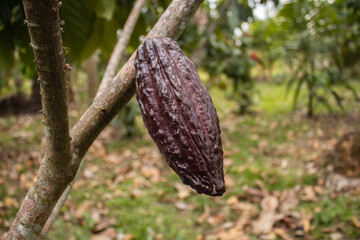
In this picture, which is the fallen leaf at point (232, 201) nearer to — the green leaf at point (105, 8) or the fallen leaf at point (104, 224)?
the fallen leaf at point (104, 224)

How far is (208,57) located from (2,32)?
94.3 inches

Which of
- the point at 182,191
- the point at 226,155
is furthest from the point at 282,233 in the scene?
the point at 226,155

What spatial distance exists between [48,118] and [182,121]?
0.67 ft

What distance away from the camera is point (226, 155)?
3061 millimetres

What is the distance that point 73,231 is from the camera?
1.88 meters

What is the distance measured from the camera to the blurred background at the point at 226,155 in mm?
1330

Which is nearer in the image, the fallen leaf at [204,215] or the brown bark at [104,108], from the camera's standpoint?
the brown bark at [104,108]

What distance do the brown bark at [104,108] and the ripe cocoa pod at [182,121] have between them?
0.19 ft

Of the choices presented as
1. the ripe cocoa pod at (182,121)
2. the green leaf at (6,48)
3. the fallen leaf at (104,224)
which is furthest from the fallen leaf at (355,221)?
the green leaf at (6,48)

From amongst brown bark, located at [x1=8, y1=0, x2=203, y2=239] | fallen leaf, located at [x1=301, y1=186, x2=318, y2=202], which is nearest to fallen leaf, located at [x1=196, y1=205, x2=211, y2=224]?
fallen leaf, located at [x1=301, y1=186, x2=318, y2=202]

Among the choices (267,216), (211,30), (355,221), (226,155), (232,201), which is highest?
(211,30)

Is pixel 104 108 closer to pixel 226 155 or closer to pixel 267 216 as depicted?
pixel 267 216

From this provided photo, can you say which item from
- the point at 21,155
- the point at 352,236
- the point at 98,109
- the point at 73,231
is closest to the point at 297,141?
the point at 352,236

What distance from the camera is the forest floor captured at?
1.87m
